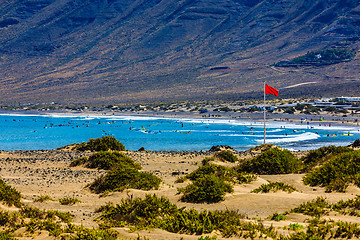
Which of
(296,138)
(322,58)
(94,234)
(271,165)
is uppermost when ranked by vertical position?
(322,58)

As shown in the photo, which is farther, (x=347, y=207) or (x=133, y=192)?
(x=133, y=192)

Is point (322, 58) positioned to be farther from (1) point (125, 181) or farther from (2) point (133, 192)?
(2) point (133, 192)

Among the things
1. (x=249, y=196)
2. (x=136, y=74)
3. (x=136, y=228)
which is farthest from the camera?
(x=136, y=74)

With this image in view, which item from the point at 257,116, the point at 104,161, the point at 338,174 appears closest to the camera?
the point at 338,174

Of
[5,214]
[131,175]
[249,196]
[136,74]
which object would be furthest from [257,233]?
[136,74]

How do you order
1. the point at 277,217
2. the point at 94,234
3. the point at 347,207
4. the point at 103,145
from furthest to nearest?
the point at 103,145 < the point at 347,207 < the point at 277,217 < the point at 94,234

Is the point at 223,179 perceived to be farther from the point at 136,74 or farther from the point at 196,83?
the point at 136,74

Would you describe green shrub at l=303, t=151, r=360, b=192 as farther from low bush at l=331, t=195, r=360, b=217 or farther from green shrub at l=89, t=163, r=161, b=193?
green shrub at l=89, t=163, r=161, b=193

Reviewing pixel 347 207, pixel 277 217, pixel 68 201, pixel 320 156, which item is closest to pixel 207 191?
pixel 277 217
